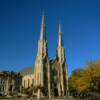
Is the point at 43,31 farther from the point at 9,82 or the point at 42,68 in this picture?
the point at 9,82

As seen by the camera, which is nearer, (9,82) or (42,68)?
(9,82)

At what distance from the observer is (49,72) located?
109m

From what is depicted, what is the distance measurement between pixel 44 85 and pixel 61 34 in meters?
29.6

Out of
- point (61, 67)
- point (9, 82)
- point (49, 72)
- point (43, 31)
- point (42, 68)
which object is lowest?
point (9, 82)

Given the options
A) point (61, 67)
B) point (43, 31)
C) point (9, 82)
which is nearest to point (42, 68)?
point (61, 67)

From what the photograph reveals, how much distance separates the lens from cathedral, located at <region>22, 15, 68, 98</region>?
346 ft

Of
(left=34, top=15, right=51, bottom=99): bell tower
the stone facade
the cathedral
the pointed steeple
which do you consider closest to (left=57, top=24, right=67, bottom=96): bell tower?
→ the cathedral

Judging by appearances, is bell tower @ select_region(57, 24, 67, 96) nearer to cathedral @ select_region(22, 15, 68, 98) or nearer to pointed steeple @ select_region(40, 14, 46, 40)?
cathedral @ select_region(22, 15, 68, 98)

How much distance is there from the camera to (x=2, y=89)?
96.5m

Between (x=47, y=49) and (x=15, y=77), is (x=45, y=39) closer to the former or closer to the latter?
(x=47, y=49)

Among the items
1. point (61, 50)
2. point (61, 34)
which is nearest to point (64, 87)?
point (61, 50)

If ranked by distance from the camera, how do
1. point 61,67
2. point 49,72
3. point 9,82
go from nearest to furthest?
1. point 9,82
2. point 49,72
3. point 61,67

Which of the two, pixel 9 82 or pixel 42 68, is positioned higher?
pixel 42 68

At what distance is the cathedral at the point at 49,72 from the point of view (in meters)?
106
